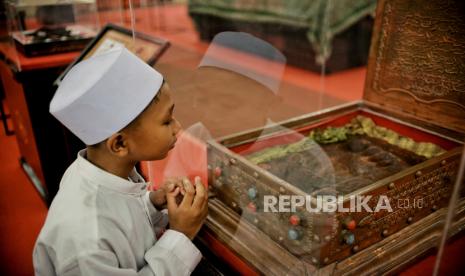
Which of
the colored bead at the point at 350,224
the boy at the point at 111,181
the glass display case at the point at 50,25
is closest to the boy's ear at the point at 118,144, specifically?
the boy at the point at 111,181

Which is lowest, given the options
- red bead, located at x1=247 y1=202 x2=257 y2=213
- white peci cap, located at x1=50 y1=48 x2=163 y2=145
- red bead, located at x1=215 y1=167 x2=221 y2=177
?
red bead, located at x1=247 y1=202 x2=257 y2=213

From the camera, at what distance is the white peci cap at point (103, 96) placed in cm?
91

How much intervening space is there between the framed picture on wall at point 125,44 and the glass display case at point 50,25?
0.57 m

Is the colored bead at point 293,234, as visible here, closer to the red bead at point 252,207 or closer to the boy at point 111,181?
the red bead at point 252,207

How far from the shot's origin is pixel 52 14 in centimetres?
336

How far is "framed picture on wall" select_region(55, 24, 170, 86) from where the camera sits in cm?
211

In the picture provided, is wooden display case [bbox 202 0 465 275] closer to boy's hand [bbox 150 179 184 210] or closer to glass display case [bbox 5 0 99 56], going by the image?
boy's hand [bbox 150 179 184 210]

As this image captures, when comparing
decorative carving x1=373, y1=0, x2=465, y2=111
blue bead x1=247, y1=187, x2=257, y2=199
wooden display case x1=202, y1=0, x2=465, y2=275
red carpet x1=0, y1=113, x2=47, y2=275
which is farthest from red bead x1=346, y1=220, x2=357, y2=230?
red carpet x1=0, y1=113, x2=47, y2=275

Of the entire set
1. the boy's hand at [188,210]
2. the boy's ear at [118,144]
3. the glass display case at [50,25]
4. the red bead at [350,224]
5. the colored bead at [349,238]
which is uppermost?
the boy's ear at [118,144]

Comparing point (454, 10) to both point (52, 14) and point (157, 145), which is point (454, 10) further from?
point (52, 14)

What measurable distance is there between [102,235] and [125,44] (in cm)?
154

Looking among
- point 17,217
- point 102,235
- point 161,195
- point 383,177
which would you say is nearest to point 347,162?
point 383,177

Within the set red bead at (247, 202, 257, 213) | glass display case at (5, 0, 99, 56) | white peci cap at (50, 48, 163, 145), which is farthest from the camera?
glass display case at (5, 0, 99, 56)

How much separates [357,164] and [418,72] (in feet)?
1.98
